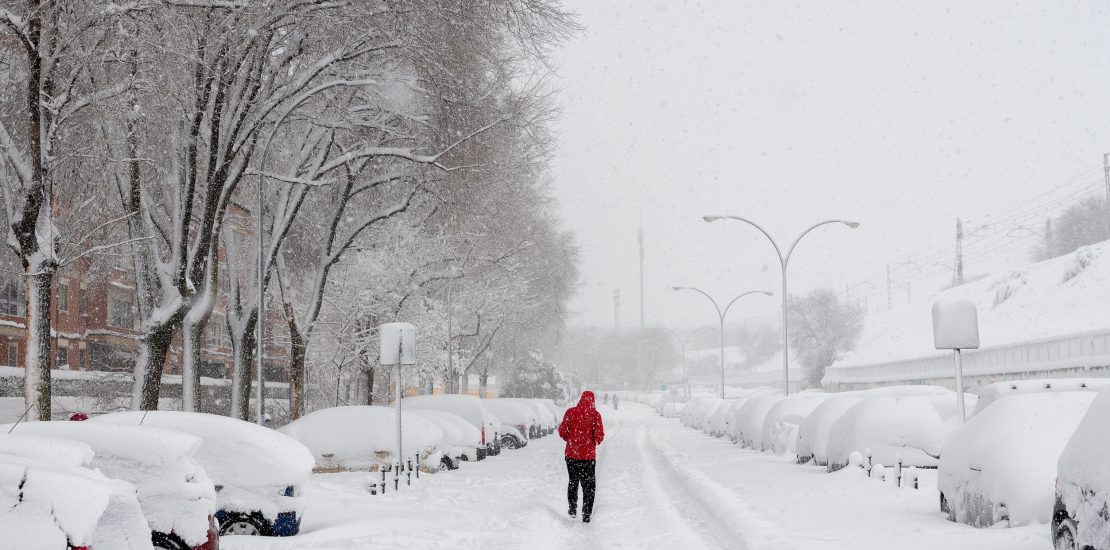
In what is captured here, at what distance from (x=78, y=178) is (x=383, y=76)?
5949 mm

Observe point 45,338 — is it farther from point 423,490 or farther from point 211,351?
point 211,351

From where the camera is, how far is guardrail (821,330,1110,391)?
136ft

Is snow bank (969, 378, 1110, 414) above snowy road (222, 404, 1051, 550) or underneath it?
above

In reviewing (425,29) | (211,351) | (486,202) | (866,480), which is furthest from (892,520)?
(211,351)

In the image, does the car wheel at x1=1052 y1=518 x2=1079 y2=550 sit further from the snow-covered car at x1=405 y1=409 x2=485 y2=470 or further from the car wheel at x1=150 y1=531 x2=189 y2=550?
the snow-covered car at x1=405 y1=409 x2=485 y2=470

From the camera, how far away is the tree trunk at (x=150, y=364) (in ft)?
58.0

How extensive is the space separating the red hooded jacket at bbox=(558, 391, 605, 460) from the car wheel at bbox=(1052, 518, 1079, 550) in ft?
21.9

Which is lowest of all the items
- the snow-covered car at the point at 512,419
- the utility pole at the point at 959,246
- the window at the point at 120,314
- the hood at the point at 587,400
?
the snow-covered car at the point at 512,419

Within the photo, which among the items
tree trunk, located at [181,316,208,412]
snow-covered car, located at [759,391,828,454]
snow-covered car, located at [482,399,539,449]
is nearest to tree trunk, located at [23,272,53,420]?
tree trunk, located at [181,316,208,412]

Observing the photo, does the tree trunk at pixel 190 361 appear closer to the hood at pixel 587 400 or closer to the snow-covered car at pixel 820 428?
the hood at pixel 587 400

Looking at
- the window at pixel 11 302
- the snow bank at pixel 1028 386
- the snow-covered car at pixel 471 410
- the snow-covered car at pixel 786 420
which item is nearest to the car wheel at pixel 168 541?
the snow bank at pixel 1028 386

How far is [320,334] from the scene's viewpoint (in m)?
42.1

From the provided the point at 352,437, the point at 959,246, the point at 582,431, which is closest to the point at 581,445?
the point at 582,431

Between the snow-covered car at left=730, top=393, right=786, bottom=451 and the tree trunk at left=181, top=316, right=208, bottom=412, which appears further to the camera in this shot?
the snow-covered car at left=730, top=393, right=786, bottom=451
